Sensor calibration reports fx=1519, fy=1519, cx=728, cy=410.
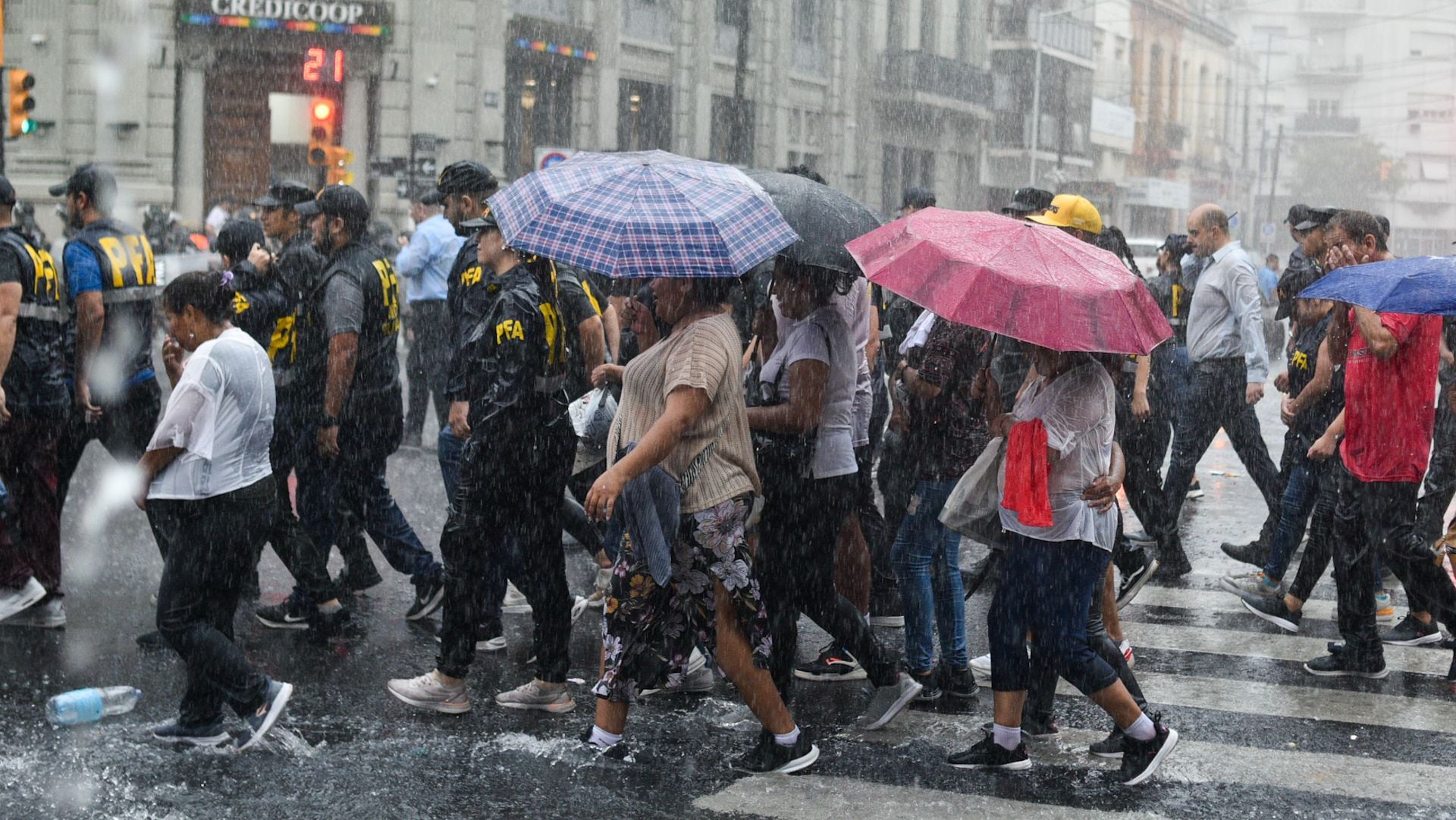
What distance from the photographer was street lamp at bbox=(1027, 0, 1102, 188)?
47062mm

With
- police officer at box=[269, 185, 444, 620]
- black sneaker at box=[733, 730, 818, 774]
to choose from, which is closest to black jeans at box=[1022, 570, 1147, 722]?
black sneaker at box=[733, 730, 818, 774]

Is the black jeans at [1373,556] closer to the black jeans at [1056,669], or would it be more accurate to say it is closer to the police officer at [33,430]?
the black jeans at [1056,669]

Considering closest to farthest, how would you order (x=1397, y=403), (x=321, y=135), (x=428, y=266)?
(x=1397, y=403), (x=428, y=266), (x=321, y=135)

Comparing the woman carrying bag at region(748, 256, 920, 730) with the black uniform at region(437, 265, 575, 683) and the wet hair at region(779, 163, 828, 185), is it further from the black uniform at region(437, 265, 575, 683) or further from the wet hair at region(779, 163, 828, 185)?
the wet hair at region(779, 163, 828, 185)

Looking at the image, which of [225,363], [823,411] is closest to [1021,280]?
[823,411]

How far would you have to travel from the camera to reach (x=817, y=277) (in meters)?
4.86

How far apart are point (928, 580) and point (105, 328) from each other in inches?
146

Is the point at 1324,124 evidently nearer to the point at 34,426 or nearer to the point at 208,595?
the point at 34,426

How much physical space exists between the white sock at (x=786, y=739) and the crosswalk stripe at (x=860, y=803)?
0.36 feet

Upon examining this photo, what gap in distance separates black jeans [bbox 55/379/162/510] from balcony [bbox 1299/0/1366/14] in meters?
95.6

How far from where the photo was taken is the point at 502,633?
6.41m

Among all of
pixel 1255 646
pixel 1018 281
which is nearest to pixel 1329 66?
pixel 1255 646

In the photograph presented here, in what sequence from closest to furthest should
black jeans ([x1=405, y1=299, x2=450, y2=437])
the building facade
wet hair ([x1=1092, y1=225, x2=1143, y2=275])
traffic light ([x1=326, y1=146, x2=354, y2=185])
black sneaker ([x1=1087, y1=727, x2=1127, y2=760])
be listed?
black sneaker ([x1=1087, y1=727, x2=1127, y2=760]) → wet hair ([x1=1092, y1=225, x2=1143, y2=275]) → black jeans ([x1=405, y1=299, x2=450, y2=437]) → traffic light ([x1=326, y1=146, x2=354, y2=185]) → the building facade

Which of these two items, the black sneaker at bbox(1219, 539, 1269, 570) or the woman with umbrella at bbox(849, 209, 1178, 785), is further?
the black sneaker at bbox(1219, 539, 1269, 570)
